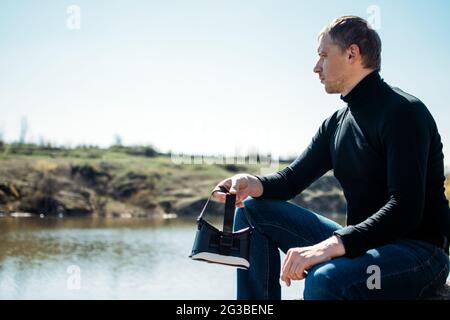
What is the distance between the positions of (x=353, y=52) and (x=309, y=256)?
1.00 m

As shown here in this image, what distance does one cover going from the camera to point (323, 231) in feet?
10.00

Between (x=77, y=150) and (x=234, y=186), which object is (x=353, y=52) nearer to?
(x=234, y=186)

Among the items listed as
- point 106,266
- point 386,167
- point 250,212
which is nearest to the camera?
point 386,167

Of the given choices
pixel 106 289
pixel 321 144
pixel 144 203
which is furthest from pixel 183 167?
pixel 321 144

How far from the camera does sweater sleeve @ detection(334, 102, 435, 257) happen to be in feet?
8.04

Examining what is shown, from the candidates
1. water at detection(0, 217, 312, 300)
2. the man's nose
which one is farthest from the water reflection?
the man's nose

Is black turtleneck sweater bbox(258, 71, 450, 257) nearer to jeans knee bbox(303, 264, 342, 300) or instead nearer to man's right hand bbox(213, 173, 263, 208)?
jeans knee bbox(303, 264, 342, 300)

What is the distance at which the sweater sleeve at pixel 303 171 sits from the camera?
3.21 meters

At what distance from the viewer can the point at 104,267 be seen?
18.1 meters

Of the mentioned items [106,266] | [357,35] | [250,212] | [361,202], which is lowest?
[106,266]

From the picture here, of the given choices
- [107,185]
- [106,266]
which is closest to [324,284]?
[106,266]

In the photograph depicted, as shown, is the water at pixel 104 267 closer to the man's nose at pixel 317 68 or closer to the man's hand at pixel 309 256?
the man's nose at pixel 317 68
